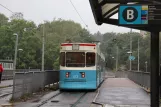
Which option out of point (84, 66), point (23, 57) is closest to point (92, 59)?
point (84, 66)

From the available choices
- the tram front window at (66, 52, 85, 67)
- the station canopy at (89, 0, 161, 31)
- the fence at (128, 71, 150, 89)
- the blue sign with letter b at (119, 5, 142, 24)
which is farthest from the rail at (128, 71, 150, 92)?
the blue sign with letter b at (119, 5, 142, 24)

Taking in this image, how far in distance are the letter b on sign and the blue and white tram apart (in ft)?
43.3

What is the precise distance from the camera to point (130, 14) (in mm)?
10102

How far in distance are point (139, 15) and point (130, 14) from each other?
0.26m

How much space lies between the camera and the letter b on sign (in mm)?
10102

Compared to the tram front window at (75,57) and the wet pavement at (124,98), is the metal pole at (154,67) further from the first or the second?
the tram front window at (75,57)

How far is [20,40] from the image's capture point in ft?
311

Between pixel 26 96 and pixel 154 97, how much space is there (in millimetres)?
9439

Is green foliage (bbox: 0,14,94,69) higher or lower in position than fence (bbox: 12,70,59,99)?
higher

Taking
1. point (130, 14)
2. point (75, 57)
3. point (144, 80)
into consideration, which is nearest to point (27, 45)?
point (144, 80)

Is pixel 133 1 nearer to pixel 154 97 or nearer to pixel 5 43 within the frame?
pixel 154 97

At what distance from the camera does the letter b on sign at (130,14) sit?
1010 cm

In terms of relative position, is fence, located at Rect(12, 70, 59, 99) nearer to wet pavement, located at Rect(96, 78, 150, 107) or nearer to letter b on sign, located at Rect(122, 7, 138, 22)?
wet pavement, located at Rect(96, 78, 150, 107)

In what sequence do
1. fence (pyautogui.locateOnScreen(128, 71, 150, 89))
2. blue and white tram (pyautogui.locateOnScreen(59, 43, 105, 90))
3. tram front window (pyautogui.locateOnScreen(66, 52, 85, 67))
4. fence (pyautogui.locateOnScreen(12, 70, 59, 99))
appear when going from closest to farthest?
fence (pyautogui.locateOnScreen(12, 70, 59, 99)), blue and white tram (pyautogui.locateOnScreen(59, 43, 105, 90)), tram front window (pyautogui.locateOnScreen(66, 52, 85, 67)), fence (pyautogui.locateOnScreen(128, 71, 150, 89))
